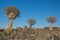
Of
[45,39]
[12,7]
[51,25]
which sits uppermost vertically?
[12,7]

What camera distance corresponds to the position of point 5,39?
42.0 feet

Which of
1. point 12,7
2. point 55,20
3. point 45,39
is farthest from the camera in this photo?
point 55,20

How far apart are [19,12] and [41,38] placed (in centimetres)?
1104

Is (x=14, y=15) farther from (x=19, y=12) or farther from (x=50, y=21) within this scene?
(x=50, y=21)

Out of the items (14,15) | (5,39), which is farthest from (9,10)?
(5,39)

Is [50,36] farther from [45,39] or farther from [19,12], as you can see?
[19,12]

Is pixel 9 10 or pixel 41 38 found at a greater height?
pixel 9 10

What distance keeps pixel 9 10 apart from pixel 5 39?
440 inches

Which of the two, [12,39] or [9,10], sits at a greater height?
[9,10]

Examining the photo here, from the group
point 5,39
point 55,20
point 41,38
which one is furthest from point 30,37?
point 55,20

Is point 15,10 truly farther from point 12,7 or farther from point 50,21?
point 50,21

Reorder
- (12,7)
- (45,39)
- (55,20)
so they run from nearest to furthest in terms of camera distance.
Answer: (45,39) → (12,7) → (55,20)

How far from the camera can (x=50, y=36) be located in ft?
43.2

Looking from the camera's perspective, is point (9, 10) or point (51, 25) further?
point (51, 25)
